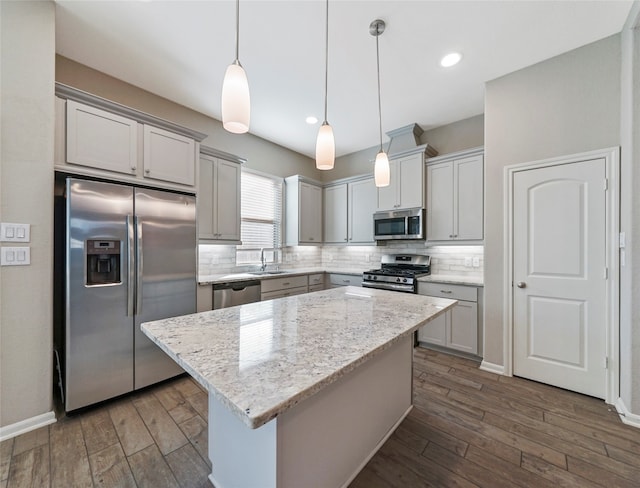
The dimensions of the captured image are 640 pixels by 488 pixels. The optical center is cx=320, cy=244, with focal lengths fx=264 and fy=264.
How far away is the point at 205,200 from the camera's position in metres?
3.18

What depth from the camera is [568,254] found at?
2426mm

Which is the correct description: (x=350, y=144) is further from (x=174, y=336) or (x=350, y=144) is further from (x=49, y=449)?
(x=49, y=449)

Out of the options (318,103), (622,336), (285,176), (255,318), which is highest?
(318,103)

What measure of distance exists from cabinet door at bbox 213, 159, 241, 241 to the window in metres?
0.48

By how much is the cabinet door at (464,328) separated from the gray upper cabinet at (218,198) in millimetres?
2919

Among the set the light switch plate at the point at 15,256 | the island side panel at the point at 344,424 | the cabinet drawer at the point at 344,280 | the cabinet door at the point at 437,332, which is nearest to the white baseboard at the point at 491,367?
the cabinet door at the point at 437,332

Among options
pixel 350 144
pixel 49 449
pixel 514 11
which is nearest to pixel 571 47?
pixel 514 11

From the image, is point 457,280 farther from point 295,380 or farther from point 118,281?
point 118,281

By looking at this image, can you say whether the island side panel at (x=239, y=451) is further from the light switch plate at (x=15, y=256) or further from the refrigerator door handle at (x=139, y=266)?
the light switch plate at (x=15, y=256)

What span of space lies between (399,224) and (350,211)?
980 millimetres

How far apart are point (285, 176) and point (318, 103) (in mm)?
1632

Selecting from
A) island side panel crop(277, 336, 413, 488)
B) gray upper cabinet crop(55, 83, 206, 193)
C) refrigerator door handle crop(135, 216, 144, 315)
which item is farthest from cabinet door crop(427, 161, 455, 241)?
refrigerator door handle crop(135, 216, 144, 315)

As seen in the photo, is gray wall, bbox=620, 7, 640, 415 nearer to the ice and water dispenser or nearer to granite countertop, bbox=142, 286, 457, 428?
granite countertop, bbox=142, 286, 457, 428

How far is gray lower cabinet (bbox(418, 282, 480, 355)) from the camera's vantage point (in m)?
3.04
